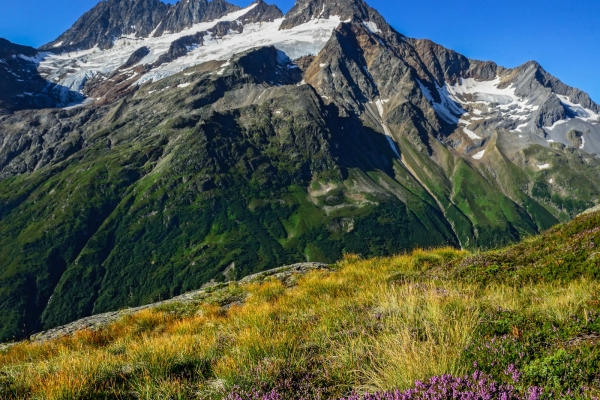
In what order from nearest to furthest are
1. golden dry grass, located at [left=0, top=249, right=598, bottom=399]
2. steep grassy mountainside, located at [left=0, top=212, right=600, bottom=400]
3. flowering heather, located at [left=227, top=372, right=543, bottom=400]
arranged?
flowering heather, located at [left=227, top=372, right=543, bottom=400] → steep grassy mountainside, located at [left=0, top=212, right=600, bottom=400] → golden dry grass, located at [left=0, top=249, right=598, bottom=399]

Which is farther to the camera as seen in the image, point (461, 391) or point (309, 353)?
point (309, 353)

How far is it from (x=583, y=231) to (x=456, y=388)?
13.6 metres

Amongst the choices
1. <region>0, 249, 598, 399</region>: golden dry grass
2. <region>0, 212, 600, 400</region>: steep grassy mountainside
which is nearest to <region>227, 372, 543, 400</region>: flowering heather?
<region>0, 212, 600, 400</region>: steep grassy mountainside

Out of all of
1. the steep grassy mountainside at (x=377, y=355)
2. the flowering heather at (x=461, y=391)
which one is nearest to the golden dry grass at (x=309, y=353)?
the steep grassy mountainside at (x=377, y=355)

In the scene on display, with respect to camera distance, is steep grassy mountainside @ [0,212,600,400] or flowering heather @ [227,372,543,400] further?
steep grassy mountainside @ [0,212,600,400]

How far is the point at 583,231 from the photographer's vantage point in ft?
43.9

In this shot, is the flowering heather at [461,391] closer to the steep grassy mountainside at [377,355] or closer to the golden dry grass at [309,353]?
the steep grassy mountainside at [377,355]

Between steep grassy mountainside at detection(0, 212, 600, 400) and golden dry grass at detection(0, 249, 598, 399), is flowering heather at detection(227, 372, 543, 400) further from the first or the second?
golden dry grass at detection(0, 249, 598, 399)

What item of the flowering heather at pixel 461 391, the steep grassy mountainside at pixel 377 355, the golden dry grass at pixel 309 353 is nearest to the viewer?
the flowering heather at pixel 461 391

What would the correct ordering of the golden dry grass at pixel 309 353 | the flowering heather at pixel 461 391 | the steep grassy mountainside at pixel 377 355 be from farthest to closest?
the golden dry grass at pixel 309 353 < the steep grassy mountainside at pixel 377 355 < the flowering heather at pixel 461 391

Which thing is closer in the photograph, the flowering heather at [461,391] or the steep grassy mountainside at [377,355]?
the flowering heather at [461,391]

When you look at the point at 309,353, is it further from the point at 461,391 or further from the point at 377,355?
the point at 461,391

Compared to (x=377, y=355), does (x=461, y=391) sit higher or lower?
higher

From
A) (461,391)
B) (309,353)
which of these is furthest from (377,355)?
(461,391)
